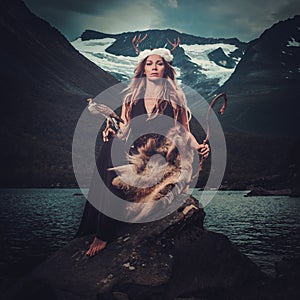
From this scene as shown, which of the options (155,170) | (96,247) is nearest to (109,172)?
(155,170)

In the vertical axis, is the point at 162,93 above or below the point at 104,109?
above

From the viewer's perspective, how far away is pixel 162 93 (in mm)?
9852

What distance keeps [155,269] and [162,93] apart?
4496 mm

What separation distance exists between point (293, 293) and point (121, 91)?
6.40 meters

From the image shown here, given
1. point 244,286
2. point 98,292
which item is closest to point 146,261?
point 98,292

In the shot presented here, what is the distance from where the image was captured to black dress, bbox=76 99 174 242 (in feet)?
29.2

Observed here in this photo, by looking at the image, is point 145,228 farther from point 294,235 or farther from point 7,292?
point 294,235

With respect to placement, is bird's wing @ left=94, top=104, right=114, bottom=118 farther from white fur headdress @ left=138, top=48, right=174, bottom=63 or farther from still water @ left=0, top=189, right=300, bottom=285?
still water @ left=0, top=189, right=300, bottom=285

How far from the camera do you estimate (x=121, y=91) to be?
1007 cm

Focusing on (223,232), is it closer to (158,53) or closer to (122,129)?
(122,129)

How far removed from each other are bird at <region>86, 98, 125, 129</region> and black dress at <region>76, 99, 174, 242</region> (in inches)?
16.8

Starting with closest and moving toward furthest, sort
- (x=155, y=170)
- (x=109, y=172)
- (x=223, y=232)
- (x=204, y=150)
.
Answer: (x=109, y=172) → (x=155, y=170) → (x=204, y=150) → (x=223, y=232)

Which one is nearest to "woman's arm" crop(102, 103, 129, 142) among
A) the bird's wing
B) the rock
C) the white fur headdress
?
the bird's wing

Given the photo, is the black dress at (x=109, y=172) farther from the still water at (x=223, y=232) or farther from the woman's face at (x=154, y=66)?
the still water at (x=223, y=232)
